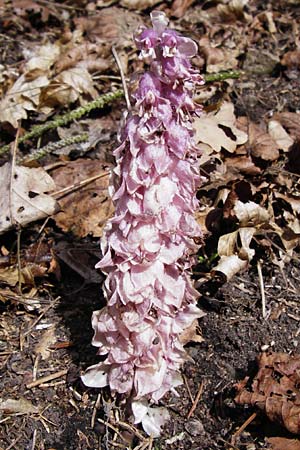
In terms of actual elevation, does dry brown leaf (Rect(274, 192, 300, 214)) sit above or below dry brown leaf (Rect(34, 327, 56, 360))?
above

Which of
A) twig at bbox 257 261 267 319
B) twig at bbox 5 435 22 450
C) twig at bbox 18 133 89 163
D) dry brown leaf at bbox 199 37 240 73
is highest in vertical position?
dry brown leaf at bbox 199 37 240 73

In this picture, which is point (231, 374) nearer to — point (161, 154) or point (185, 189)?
point (185, 189)

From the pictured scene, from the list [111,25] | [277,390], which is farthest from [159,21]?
[111,25]

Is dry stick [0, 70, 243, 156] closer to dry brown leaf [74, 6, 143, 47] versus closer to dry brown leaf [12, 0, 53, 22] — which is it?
dry brown leaf [74, 6, 143, 47]

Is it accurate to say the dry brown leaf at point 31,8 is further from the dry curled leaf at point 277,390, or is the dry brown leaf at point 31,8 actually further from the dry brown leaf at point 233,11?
the dry curled leaf at point 277,390

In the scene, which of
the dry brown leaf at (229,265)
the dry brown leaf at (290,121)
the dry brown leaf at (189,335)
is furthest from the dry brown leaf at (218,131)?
the dry brown leaf at (189,335)

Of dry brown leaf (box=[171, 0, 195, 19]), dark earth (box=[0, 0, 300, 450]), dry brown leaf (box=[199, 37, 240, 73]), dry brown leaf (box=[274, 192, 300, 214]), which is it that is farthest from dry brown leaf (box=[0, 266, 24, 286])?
dry brown leaf (box=[171, 0, 195, 19])

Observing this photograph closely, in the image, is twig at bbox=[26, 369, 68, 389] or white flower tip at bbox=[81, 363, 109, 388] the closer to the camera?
white flower tip at bbox=[81, 363, 109, 388]
